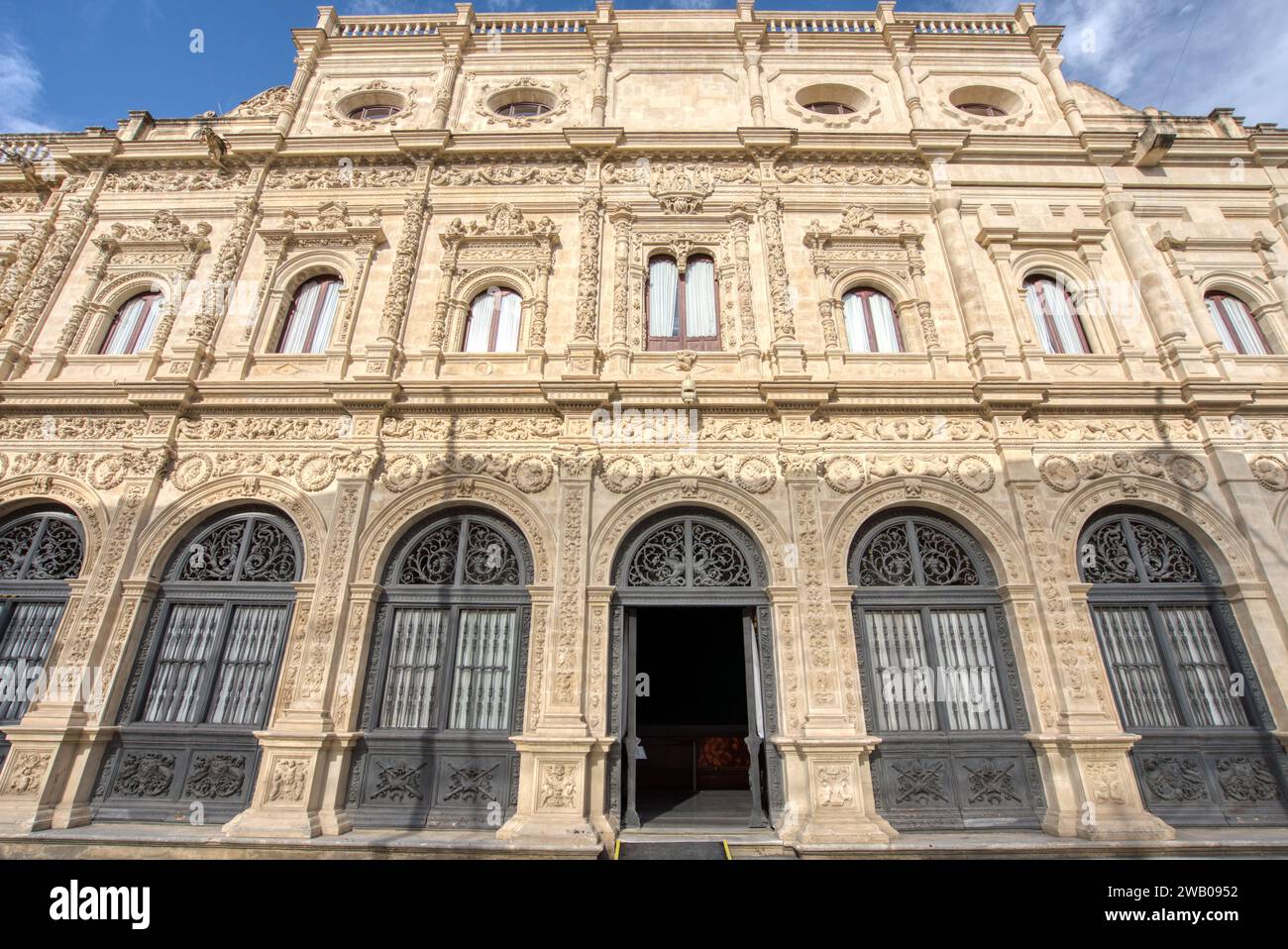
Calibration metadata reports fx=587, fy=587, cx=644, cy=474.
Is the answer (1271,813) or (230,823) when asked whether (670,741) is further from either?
(1271,813)

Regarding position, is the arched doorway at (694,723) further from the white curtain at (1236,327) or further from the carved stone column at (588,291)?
the white curtain at (1236,327)

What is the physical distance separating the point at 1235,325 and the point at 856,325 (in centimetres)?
665

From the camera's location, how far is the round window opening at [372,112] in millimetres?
12711

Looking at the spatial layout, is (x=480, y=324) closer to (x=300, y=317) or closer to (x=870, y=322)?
(x=300, y=317)

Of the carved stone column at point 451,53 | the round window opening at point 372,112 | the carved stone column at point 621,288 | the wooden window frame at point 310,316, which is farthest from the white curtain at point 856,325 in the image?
the round window opening at point 372,112

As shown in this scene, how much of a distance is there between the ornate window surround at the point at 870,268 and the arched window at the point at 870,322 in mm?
100

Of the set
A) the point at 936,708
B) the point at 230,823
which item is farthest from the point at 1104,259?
the point at 230,823

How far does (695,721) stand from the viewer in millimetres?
11633

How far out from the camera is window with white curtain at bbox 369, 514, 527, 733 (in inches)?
306

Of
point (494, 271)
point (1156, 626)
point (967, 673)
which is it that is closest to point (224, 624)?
point (494, 271)

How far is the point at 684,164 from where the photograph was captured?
11297mm

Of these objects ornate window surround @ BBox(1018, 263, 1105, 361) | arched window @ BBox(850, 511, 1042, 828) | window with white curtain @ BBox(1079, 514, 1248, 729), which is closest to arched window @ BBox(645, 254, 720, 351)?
arched window @ BBox(850, 511, 1042, 828)

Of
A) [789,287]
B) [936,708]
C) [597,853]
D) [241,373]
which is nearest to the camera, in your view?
[597,853]

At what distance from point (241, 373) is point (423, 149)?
543cm
